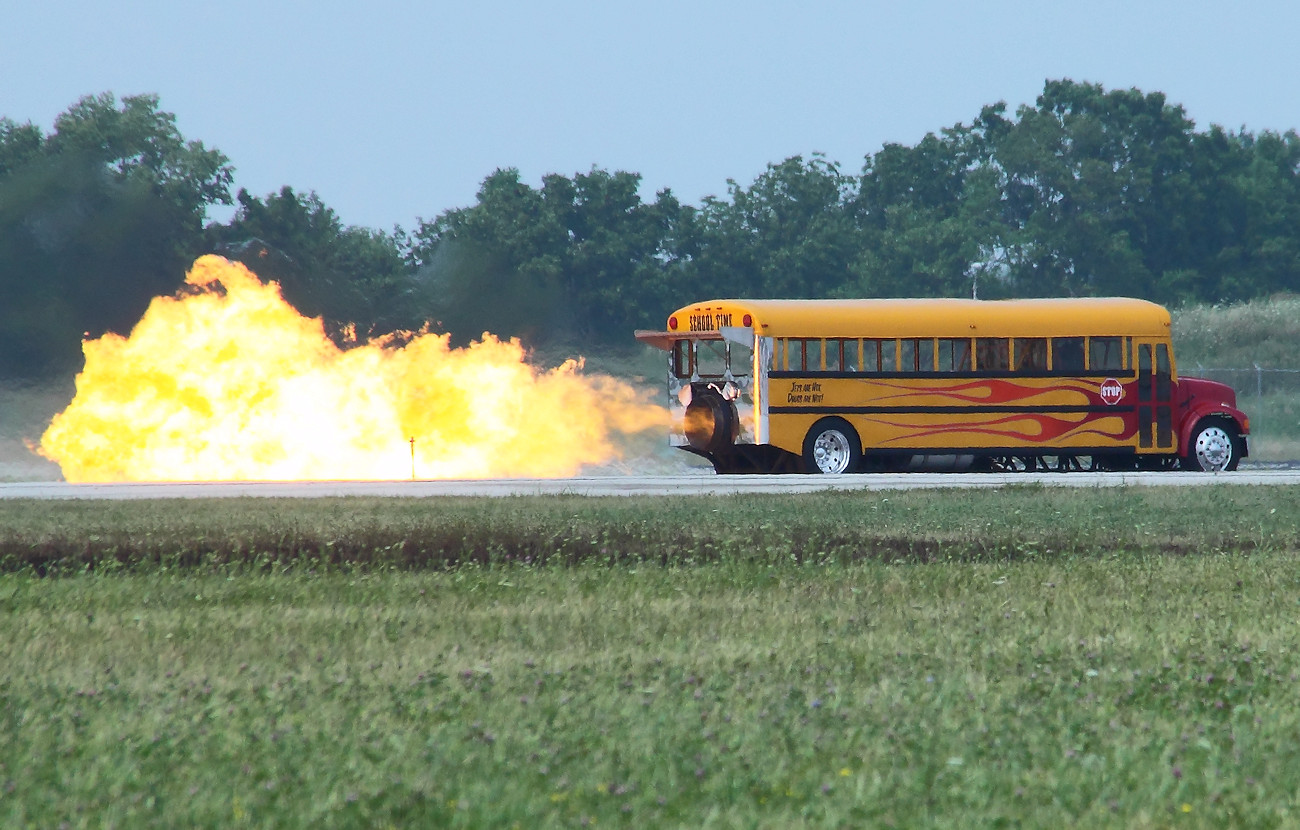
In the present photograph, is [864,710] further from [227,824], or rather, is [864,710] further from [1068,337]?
[1068,337]

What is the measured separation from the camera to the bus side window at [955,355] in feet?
86.5

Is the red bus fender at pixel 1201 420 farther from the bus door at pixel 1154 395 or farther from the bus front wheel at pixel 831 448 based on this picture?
the bus front wheel at pixel 831 448

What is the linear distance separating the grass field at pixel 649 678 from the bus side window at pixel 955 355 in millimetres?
10323

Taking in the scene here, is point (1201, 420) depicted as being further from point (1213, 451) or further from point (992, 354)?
point (992, 354)

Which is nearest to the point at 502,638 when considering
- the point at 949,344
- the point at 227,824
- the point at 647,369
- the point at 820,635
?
the point at 820,635

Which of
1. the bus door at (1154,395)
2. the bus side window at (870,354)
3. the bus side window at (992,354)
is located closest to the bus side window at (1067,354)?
the bus side window at (992,354)

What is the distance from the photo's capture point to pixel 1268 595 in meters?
11.7

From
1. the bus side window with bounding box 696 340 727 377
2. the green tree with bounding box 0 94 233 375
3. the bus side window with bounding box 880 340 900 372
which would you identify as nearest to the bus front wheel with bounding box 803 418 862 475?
the bus side window with bounding box 880 340 900 372

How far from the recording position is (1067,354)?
2666 centimetres

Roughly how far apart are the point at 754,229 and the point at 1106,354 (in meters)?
38.9

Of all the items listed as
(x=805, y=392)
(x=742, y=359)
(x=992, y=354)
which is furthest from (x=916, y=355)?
(x=742, y=359)

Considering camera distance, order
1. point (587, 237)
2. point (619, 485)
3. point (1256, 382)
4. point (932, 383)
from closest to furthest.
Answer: point (619, 485) < point (932, 383) < point (1256, 382) < point (587, 237)

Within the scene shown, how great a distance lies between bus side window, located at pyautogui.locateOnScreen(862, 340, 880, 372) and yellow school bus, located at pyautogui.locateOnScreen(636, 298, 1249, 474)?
2cm

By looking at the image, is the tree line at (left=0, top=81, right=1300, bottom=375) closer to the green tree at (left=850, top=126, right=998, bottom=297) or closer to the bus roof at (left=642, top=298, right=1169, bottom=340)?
the green tree at (left=850, top=126, right=998, bottom=297)
